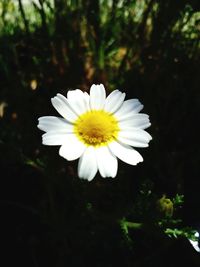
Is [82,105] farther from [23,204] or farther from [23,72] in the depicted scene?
[23,72]

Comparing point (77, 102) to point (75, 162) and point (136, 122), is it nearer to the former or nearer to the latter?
point (136, 122)

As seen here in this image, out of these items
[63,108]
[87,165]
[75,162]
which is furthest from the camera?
[75,162]

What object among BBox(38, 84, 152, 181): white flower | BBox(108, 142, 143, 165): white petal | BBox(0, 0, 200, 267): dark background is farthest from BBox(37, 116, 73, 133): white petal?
BBox(0, 0, 200, 267): dark background

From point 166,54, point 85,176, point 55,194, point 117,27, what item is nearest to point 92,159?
point 85,176

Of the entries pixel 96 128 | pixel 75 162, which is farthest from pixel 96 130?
pixel 75 162

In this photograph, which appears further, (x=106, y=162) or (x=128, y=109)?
(x=128, y=109)

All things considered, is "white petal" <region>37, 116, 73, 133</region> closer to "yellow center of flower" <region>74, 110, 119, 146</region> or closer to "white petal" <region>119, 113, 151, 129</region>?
"yellow center of flower" <region>74, 110, 119, 146</region>

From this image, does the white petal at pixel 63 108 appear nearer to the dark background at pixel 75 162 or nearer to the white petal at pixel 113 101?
the white petal at pixel 113 101
